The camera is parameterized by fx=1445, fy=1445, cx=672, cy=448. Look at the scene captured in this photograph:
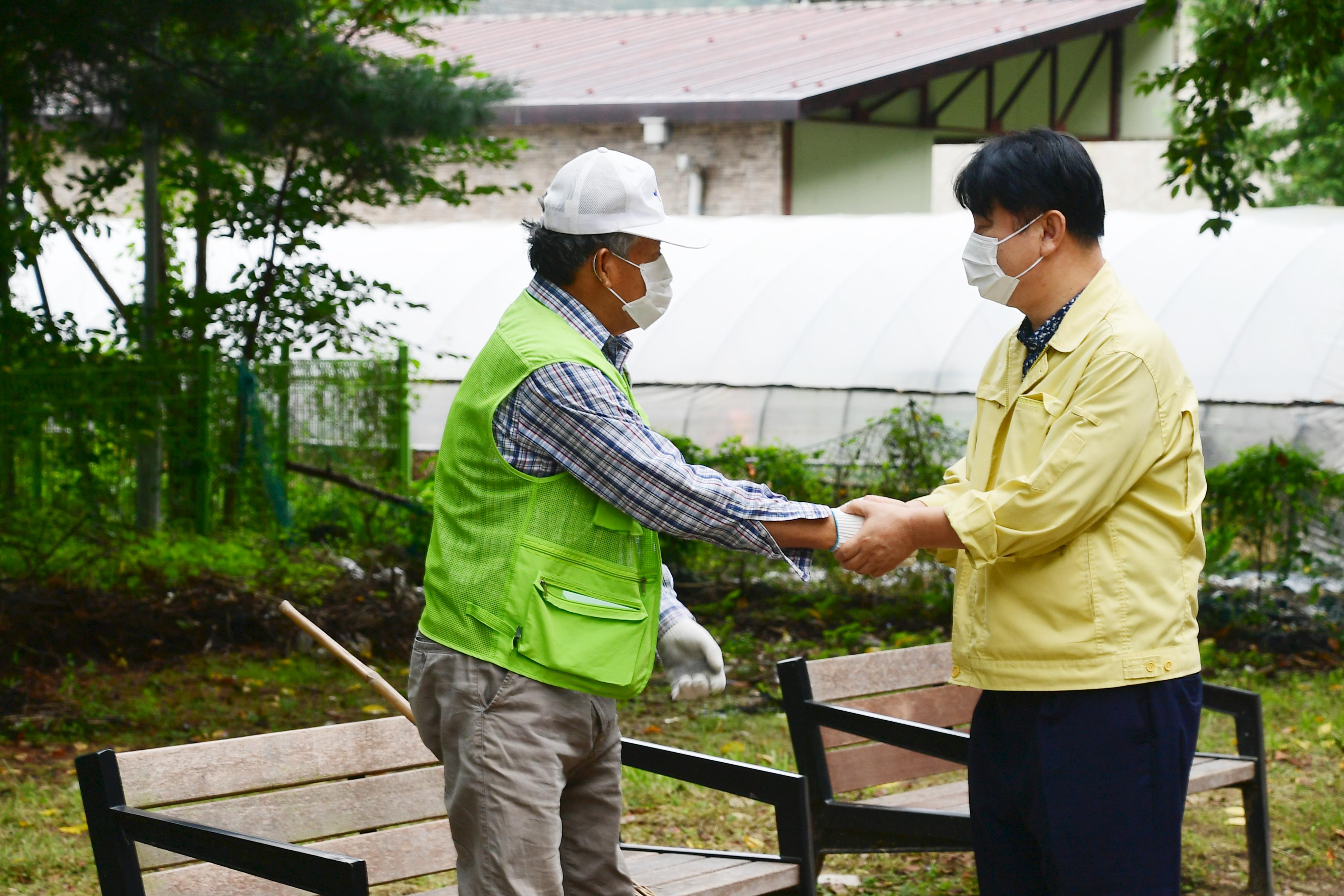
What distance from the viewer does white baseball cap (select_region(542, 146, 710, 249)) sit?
2703 mm

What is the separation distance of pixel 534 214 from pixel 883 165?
172 inches

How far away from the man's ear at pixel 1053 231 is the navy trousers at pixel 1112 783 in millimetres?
855

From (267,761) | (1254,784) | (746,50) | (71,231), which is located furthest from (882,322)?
(267,761)

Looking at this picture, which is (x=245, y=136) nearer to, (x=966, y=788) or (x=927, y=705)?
(x=927, y=705)

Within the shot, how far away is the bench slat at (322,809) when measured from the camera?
3322 mm

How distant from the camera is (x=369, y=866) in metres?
3.58

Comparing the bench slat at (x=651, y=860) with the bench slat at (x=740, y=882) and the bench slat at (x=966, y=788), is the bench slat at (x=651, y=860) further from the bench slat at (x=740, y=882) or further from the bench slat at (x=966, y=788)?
the bench slat at (x=966, y=788)

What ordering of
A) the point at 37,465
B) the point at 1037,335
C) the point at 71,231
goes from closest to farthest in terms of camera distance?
the point at 1037,335, the point at 37,465, the point at 71,231

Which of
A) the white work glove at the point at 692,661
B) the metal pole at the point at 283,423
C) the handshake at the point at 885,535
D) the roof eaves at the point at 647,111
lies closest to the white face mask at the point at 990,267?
the handshake at the point at 885,535

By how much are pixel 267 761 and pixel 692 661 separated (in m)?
1.22

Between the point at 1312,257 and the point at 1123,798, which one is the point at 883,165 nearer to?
the point at 1312,257

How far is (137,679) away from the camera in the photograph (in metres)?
7.32

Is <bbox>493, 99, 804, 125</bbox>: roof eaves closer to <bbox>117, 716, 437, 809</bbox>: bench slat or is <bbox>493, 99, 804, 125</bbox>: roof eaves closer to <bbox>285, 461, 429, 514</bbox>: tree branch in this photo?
<bbox>285, 461, 429, 514</bbox>: tree branch

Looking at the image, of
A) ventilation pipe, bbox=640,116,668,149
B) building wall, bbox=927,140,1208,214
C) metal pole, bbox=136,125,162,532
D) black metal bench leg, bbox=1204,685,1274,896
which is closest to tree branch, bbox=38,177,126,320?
metal pole, bbox=136,125,162,532
